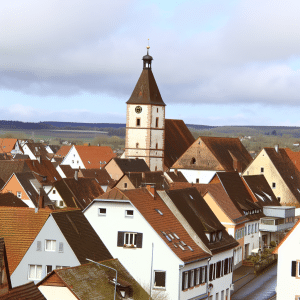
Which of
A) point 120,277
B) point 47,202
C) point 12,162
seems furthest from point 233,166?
point 120,277

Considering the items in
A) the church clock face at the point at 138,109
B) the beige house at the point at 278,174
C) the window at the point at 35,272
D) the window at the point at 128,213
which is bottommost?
the window at the point at 35,272

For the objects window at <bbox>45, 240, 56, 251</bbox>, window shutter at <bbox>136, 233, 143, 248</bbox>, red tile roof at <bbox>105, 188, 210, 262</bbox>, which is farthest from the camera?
window shutter at <bbox>136, 233, 143, 248</bbox>

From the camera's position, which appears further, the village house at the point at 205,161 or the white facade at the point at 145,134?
the white facade at the point at 145,134

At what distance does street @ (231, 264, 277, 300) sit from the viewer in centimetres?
5997

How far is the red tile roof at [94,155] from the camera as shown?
185m

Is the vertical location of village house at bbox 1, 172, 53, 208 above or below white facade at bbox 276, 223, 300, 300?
above

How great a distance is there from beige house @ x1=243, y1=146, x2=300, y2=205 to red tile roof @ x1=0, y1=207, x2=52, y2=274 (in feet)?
178

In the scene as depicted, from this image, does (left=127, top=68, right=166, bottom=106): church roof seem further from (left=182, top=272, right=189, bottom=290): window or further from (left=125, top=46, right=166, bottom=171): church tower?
(left=182, top=272, right=189, bottom=290): window

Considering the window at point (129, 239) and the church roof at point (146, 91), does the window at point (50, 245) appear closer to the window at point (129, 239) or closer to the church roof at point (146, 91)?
the window at point (129, 239)

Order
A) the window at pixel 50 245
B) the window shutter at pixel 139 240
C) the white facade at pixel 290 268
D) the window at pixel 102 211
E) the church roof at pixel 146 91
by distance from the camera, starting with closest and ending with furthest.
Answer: the window at pixel 50 245 → the white facade at pixel 290 268 → the window shutter at pixel 139 240 → the window at pixel 102 211 → the church roof at pixel 146 91

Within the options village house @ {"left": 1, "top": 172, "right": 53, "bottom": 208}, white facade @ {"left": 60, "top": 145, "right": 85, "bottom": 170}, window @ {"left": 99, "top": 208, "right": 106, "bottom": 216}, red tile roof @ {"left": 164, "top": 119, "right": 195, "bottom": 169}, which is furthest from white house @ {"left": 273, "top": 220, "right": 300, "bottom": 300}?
white facade @ {"left": 60, "top": 145, "right": 85, "bottom": 170}

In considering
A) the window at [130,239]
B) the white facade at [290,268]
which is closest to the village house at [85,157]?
the window at [130,239]

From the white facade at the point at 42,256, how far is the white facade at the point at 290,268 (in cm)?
1414

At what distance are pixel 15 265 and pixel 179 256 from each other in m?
10.4
